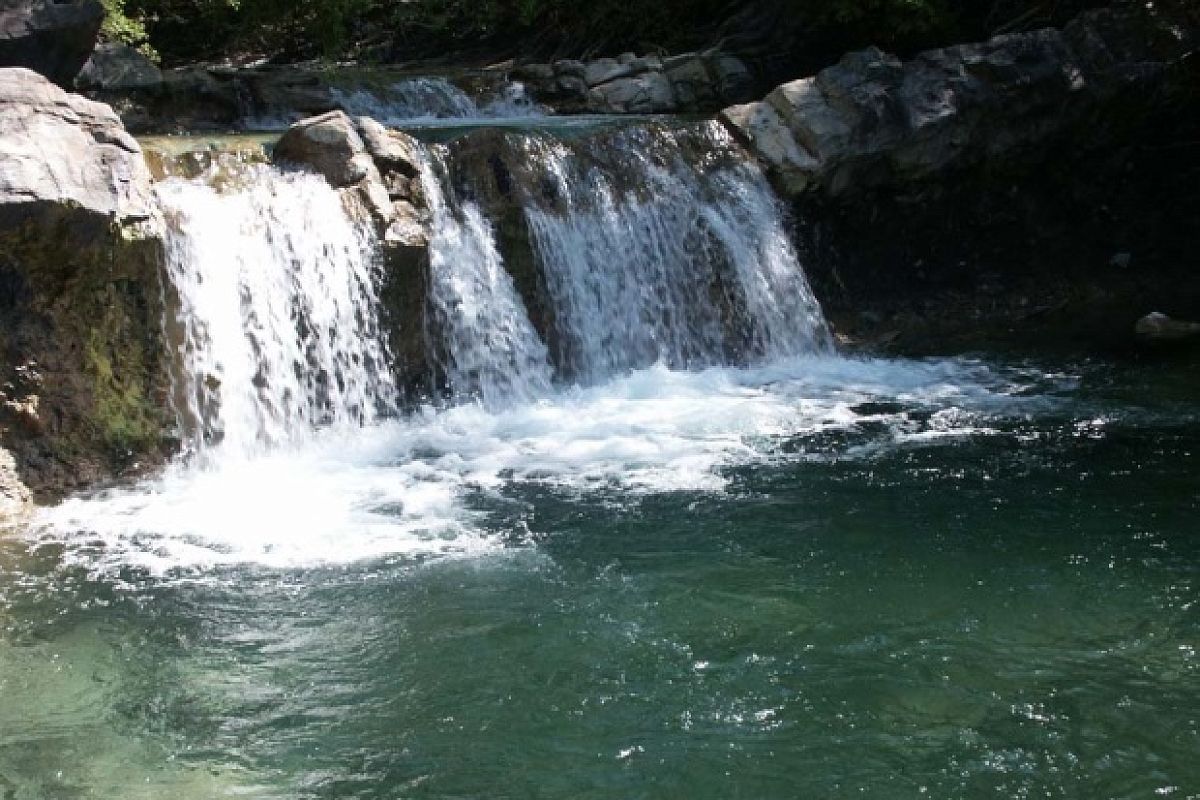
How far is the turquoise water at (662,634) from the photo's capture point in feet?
15.2

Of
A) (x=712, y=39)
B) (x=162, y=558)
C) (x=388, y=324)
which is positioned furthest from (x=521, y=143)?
(x=712, y=39)

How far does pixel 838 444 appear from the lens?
8.47m

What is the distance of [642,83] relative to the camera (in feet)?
47.1

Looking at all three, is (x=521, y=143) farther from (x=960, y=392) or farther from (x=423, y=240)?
(x=960, y=392)

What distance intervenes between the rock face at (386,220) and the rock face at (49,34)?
2056 mm

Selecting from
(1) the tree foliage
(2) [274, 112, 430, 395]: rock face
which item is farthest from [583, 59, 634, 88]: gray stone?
(2) [274, 112, 430, 395]: rock face

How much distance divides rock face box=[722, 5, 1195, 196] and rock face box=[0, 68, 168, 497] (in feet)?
19.2

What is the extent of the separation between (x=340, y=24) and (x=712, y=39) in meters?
4.66

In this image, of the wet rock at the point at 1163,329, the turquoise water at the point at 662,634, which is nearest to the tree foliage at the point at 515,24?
the wet rock at the point at 1163,329

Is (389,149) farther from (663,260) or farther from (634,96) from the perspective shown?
(634,96)

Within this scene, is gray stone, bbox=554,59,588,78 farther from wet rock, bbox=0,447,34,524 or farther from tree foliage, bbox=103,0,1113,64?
wet rock, bbox=0,447,34,524

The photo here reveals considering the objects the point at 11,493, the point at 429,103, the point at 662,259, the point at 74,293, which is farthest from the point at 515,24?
the point at 11,493

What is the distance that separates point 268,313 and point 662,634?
453 cm

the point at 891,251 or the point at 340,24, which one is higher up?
→ the point at 340,24
